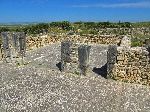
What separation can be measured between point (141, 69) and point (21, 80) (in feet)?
18.1

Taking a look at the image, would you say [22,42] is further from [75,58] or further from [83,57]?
[83,57]

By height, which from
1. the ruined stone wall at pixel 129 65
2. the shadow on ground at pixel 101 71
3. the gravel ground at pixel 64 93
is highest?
the ruined stone wall at pixel 129 65

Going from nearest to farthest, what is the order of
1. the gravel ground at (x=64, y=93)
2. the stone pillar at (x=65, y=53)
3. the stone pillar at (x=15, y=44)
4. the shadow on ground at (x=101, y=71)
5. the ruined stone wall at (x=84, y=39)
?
1. the gravel ground at (x=64, y=93)
2. the shadow on ground at (x=101, y=71)
3. the stone pillar at (x=65, y=53)
4. the stone pillar at (x=15, y=44)
5. the ruined stone wall at (x=84, y=39)

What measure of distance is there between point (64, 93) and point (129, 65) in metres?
3.25

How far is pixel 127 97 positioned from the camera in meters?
12.4

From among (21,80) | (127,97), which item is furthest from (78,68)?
(127,97)

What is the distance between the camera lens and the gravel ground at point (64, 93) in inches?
456

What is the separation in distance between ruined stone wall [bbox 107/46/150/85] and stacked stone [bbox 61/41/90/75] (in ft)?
4.94

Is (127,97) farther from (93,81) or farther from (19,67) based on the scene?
(19,67)

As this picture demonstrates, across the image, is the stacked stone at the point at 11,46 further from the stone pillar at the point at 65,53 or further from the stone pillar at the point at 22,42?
the stone pillar at the point at 65,53

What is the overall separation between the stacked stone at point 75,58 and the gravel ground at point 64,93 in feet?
1.50

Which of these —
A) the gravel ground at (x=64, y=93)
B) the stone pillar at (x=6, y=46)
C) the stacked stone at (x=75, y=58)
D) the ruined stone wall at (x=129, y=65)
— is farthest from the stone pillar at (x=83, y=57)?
the stone pillar at (x=6, y=46)

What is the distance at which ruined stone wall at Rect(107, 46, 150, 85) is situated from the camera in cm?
1361

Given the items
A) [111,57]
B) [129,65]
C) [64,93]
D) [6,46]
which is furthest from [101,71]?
[6,46]
